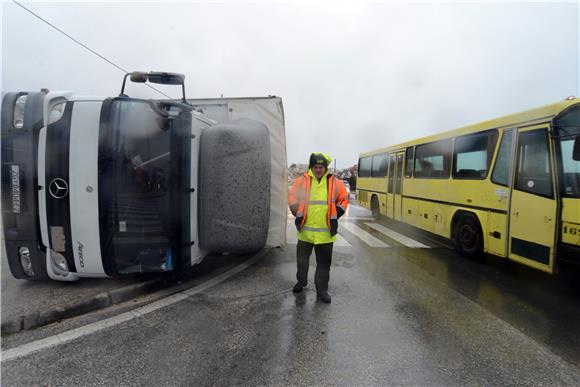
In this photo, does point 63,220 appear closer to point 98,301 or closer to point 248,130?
point 98,301

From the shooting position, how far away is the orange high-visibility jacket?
386 cm

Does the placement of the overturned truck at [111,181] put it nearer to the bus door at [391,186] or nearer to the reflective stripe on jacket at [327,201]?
the reflective stripe on jacket at [327,201]

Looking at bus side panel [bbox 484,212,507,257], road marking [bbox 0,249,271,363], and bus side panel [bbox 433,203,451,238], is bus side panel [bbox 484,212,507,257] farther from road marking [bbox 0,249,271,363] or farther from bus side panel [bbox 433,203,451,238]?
road marking [bbox 0,249,271,363]

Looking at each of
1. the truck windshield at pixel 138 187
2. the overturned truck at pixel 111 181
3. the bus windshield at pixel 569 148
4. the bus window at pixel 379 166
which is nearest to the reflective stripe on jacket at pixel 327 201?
the overturned truck at pixel 111 181

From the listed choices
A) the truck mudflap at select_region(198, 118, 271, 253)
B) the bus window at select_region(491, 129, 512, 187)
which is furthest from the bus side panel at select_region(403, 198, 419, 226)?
the truck mudflap at select_region(198, 118, 271, 253)

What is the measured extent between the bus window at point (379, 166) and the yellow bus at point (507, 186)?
193cm

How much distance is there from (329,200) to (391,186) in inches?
257

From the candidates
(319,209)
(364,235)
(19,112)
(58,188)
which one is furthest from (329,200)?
(364,235)

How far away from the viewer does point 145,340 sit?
9.39 feet

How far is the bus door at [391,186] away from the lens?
9586 mm

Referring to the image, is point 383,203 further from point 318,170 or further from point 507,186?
point 318,170

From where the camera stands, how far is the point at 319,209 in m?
3.86

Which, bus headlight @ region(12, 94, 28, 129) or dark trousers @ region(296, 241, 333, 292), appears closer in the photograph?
bus headlight @ region(12, 94, 28, 129)

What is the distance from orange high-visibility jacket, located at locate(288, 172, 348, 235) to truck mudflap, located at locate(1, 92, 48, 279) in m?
2.94
